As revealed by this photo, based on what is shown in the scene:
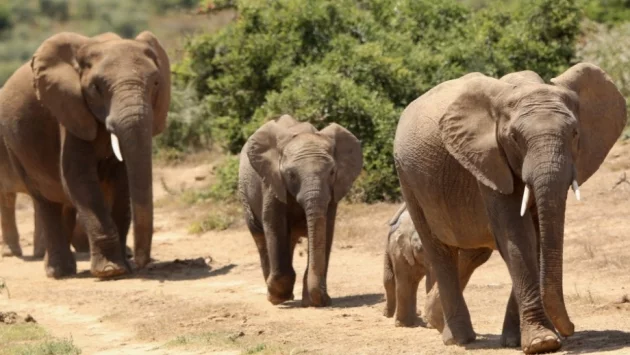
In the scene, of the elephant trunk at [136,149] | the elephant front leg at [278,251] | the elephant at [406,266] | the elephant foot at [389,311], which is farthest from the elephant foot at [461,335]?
the elephant trunk at [136,149]

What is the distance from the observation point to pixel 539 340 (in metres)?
8.73

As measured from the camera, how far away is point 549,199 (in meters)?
8.32

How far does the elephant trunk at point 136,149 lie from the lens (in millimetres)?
15047

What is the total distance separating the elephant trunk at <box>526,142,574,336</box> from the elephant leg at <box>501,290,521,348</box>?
0.75 meters

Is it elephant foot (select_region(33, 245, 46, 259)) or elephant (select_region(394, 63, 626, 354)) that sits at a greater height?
elephant (select_region(394, 63, 626, 354))

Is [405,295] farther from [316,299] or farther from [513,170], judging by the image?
[513,170]

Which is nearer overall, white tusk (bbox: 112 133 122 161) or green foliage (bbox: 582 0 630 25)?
white tusk (bbox: 112 133 122 161)

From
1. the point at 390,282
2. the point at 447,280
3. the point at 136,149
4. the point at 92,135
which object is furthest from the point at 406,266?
the point at 92,135

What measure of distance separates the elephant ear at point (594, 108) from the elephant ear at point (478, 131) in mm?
417

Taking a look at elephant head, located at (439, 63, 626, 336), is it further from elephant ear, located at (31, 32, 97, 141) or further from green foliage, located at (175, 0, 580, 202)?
green foliage, located at (175, 0, 580, 202)

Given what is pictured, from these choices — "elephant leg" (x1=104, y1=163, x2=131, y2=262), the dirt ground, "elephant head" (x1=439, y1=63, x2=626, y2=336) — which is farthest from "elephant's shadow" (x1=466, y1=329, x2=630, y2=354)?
"elephant leg" (x1=104, y1=163, x2=131, y2=262)

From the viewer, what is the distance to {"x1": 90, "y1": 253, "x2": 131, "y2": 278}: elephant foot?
15.4 metres

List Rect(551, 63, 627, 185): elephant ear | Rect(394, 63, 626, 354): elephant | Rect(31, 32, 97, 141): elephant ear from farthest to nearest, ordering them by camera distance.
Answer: Rect(31, 32, 97, 141): elephant ear, Rect(551, 63, 627, 185): elephant ear, Rect(394, 63, 626, 354): elephant

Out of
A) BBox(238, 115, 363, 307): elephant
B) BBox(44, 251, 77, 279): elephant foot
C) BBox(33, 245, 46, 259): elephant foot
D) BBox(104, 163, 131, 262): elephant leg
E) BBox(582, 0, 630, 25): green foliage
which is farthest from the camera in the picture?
BBox(582, 0, 630, 25): green foliage
